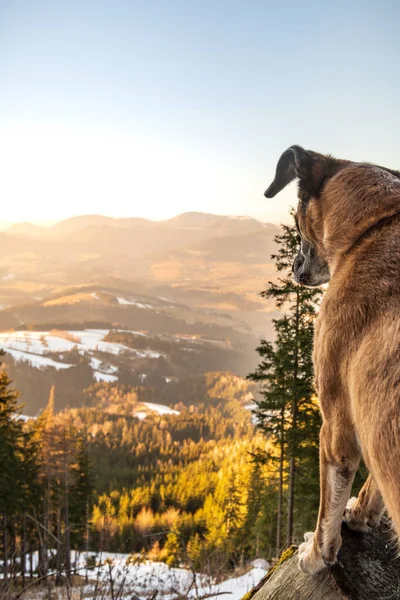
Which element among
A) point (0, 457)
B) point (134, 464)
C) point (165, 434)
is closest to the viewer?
point (0, 457)

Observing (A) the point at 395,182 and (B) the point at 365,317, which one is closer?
(B) the point at 365,317

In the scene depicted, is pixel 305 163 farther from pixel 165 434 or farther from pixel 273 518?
pixel 165 434

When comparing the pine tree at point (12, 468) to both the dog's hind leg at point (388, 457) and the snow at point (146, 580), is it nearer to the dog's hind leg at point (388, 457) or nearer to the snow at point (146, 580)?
the snow at point (146, 580)

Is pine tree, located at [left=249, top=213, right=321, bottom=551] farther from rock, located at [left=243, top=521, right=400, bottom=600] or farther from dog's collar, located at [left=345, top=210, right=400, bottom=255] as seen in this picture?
dog's collar, located at [left=345, top=210, right=400, bottom=255]

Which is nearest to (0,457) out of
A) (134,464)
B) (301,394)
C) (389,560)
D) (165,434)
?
(301,394)

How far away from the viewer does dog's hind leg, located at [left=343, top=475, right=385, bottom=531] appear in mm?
3357

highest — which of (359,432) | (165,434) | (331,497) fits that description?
(359,432)

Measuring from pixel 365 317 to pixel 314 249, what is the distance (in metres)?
1.33

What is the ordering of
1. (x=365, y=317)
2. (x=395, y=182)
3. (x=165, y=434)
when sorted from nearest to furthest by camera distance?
1. (x=365, y=317)
2. (x=395, y=182)
3. (x=165, y=434)

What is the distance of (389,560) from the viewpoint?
11.1 ft

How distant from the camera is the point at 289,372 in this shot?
1889 cm

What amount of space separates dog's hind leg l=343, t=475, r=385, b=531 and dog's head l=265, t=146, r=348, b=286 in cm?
174

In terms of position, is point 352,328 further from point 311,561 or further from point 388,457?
point 311,561

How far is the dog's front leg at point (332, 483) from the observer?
248 cm
